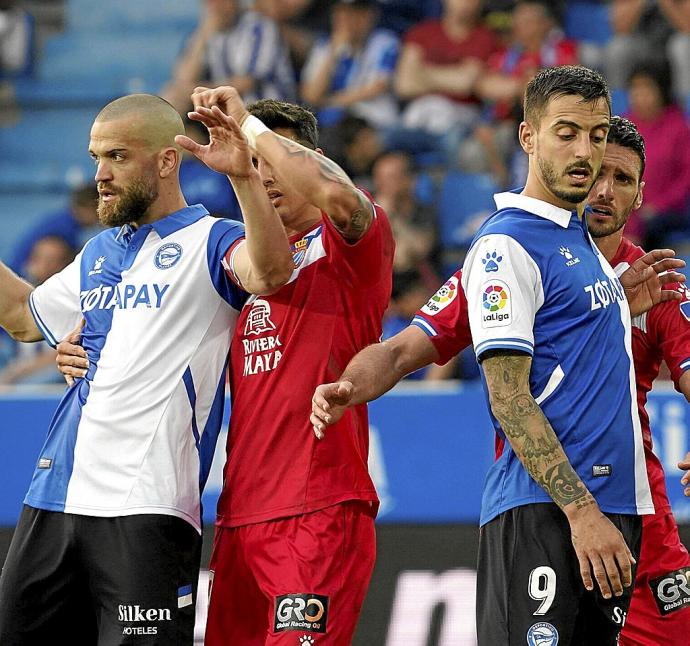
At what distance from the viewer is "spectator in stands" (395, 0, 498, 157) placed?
11.4 metres

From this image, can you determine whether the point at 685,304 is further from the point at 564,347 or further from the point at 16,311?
the point at 16,311

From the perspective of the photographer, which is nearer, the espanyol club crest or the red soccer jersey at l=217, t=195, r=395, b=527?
the red soccer jersey at l=217, t=195, r=395, b=527

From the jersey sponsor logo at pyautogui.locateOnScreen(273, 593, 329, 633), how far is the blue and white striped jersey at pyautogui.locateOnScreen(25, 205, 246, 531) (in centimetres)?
45

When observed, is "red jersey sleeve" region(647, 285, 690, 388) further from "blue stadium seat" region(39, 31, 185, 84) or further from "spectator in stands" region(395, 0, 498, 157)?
"blue stadium seat" region(39, 31, 185, 84)

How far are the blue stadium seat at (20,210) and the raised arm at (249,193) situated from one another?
26.1ft

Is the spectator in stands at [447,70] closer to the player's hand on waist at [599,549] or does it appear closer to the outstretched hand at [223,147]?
the outstretched hand at [223,147]

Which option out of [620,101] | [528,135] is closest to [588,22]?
[620,101]

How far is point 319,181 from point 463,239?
6.74m

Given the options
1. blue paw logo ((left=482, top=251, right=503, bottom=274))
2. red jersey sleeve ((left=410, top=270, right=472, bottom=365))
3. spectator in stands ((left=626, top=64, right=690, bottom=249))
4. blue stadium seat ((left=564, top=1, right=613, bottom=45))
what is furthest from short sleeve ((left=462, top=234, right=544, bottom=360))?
blue stadium seat ((left=564, top=1, right=613, bottom=45))

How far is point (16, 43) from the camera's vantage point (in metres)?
12.5

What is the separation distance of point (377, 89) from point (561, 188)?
7783mm

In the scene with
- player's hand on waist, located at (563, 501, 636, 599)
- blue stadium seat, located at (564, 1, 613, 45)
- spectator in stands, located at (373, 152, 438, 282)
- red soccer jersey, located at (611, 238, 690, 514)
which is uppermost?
blue stadium seat, located at (564, 1, 613, 45)

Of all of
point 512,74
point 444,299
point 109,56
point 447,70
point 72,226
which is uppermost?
point 109,56

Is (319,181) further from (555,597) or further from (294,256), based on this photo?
(555,597)
